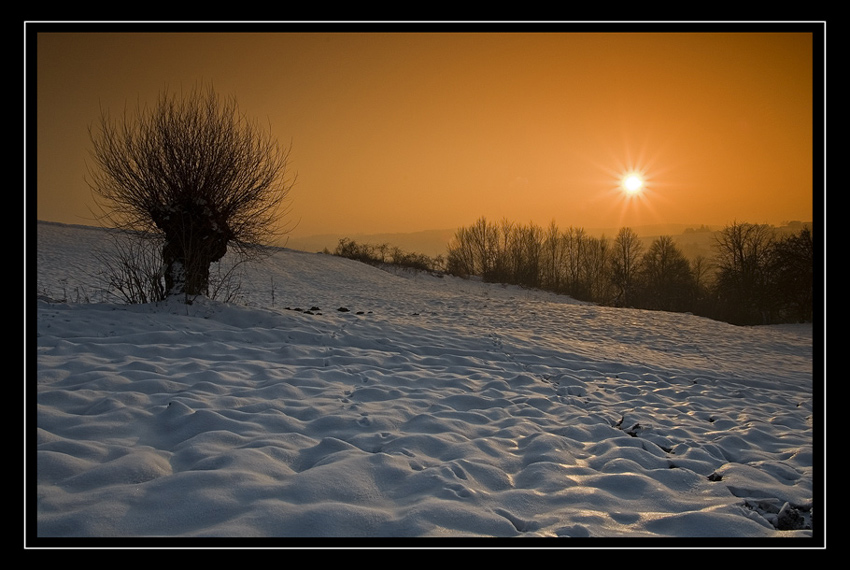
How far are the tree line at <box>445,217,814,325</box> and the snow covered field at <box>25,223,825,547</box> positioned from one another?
18837 mm

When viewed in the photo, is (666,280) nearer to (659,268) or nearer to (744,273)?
(659,268)

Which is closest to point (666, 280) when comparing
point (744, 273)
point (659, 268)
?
point (659, 268)

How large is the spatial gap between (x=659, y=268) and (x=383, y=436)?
49.6m

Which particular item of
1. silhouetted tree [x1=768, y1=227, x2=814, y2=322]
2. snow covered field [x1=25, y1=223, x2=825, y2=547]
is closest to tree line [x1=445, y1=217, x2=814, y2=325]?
silhouetted tree [x1=768, y1=227, x2=814, y2=322]

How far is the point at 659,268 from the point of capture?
151 feet

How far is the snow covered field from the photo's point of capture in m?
2.21

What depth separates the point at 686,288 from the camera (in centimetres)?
4047

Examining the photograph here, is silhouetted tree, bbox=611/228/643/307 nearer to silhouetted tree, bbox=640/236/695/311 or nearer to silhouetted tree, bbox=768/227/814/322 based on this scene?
silhouetted tree, bbox=640/236/695/311

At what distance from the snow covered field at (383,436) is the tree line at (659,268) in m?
18.8

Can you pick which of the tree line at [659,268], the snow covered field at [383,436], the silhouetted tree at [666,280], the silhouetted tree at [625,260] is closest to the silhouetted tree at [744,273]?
the tree line at [659,268]

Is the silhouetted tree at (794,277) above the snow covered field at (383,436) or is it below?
above

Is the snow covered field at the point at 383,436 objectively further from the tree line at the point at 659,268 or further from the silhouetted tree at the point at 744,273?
the silhouetted tree at the point at 744,273

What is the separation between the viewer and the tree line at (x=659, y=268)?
22672 mm
